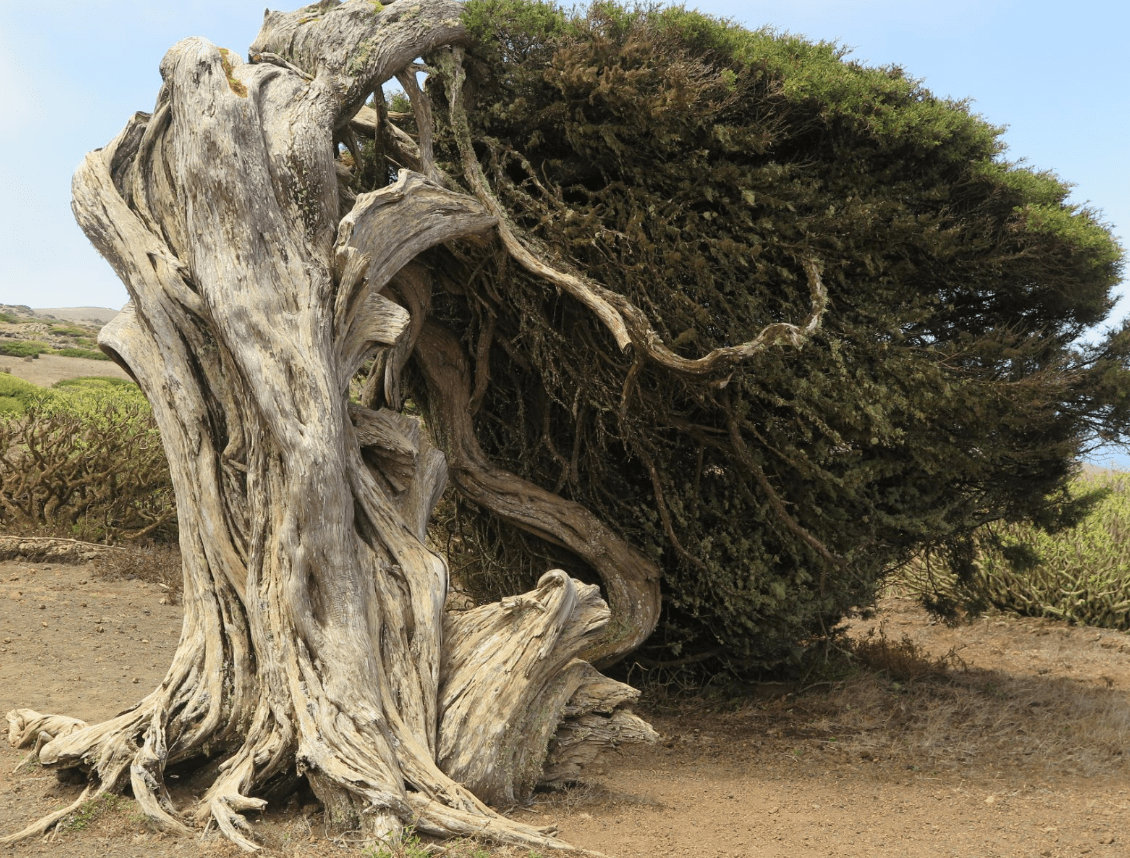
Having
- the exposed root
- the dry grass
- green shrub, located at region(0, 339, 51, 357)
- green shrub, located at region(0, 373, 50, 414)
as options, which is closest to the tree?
the exposed root

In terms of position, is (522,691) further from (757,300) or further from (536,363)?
(757,300)

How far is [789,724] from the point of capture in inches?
288

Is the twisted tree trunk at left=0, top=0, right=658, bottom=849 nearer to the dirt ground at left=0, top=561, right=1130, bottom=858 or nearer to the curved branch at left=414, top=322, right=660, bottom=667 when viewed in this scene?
the dirt ground at left=0, top=561, right=1130, bottom=858

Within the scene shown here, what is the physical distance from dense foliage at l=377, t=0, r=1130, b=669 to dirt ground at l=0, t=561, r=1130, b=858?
0.86m

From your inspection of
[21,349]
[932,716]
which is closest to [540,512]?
[932,716]

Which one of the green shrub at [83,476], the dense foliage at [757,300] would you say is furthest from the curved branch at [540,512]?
the green shrub at [83,476]

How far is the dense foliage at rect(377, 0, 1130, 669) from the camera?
6773 millimetres

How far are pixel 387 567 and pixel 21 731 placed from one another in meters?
2.49

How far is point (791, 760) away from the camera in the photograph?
6.52 meters

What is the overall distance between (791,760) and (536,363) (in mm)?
3209

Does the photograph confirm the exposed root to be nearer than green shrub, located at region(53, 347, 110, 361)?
Yes

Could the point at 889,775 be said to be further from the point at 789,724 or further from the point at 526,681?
the point at 526,681

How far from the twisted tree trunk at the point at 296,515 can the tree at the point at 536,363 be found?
21mm

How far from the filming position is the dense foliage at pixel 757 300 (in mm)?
6773
